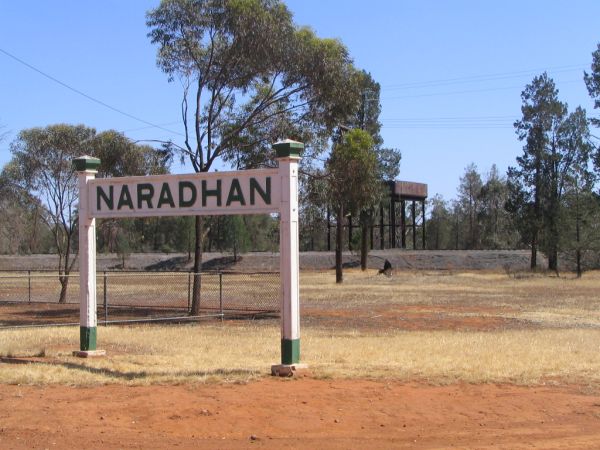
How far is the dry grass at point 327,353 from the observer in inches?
405

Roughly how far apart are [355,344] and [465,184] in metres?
99.0

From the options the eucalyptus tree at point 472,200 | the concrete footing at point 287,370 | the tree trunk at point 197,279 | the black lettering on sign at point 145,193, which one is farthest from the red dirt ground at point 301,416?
the eucalyptus tree at point 472,200

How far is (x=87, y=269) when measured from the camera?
1248 centimetres

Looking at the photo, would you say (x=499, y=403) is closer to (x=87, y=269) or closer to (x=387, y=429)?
(x=387, y=429)

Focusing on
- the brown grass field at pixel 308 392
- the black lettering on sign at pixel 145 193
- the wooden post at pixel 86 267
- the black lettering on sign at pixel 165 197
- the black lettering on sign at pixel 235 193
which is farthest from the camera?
the wooden post at pixel 86 267

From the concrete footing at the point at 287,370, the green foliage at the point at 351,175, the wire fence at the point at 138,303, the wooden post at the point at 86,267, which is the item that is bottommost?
the wire fence at the point at 138,303

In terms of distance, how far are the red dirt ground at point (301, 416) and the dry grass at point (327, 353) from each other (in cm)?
76

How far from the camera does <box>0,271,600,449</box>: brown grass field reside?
23.6ft

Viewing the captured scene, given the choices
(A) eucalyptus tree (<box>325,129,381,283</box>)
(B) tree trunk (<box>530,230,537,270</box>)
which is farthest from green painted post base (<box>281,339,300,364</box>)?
(B) tree trunk (<box>530,230,537,270</box>)

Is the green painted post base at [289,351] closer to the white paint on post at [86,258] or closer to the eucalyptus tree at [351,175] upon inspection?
the white paint on post at [86,258]

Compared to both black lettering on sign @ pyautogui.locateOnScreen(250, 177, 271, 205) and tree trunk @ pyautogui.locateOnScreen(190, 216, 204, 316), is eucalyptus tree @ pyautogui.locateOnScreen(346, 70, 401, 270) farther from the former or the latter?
black lettering on sign @ pyautogui.locateOnScreen(250, 177, 271, 205)

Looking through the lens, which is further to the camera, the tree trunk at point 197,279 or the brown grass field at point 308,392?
the tree trunk at point 197,279

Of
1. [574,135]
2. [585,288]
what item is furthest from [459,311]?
[574,135]

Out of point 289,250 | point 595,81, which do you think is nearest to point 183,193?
point 289,250
